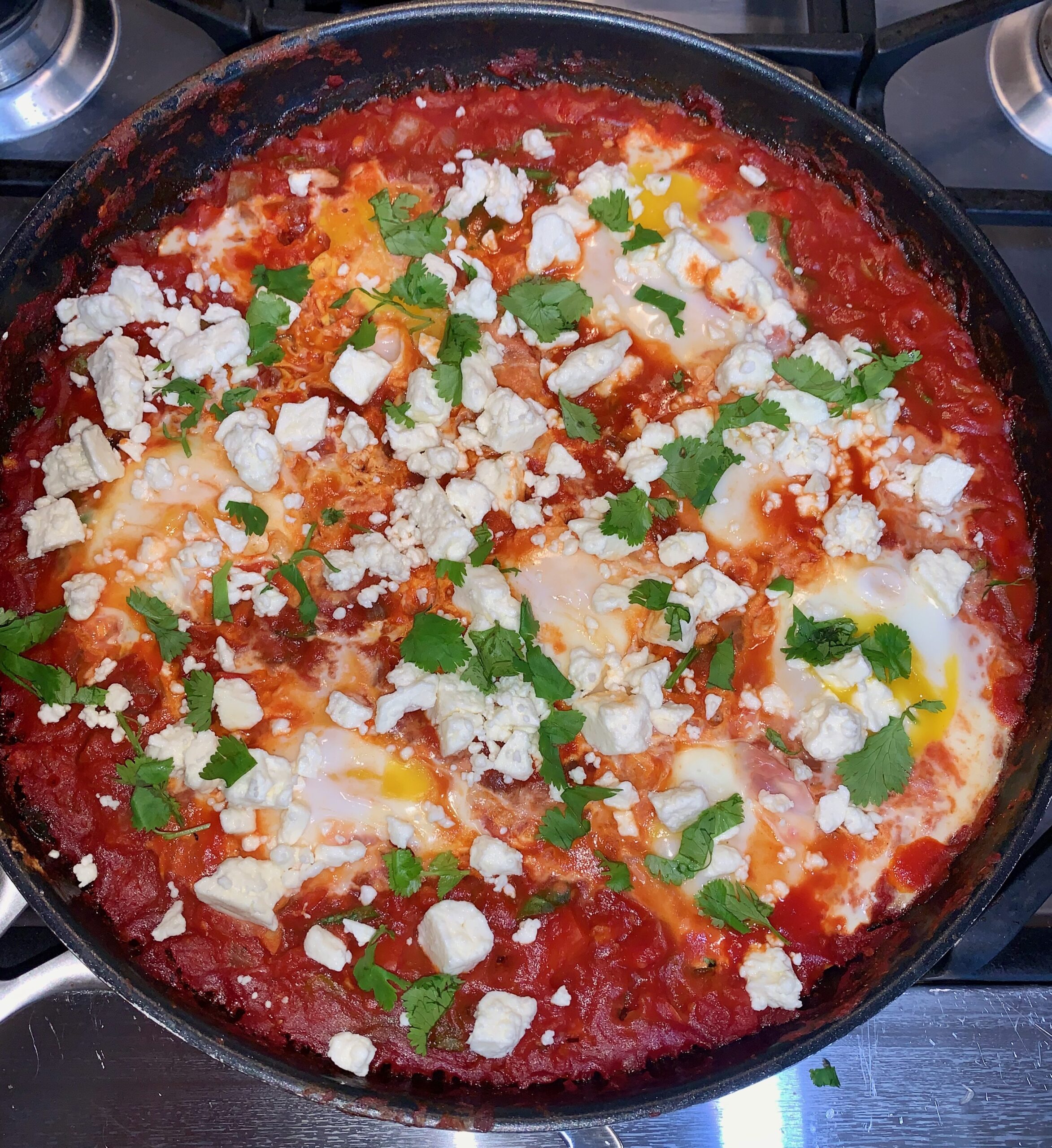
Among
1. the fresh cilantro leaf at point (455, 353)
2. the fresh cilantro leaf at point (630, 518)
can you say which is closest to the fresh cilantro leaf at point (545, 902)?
the fresh cilantro leaf at point (630, 518)

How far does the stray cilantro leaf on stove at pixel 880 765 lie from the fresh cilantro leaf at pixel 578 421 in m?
0.94

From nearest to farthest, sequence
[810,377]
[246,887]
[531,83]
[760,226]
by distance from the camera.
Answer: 1. [246,887]
2. [810,377]
3. [760,226]
4. [531,83]

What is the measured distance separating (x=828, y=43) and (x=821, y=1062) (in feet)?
8.56

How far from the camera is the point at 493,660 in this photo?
216 centimetres

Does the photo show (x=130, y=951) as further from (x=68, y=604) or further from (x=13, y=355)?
(x=13, y=355)

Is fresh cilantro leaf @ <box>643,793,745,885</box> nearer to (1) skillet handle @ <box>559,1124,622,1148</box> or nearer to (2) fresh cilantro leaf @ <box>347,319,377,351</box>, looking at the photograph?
(1) skillet handle @ <box>559,1124,622,1148</box>

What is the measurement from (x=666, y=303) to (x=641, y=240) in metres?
0.17

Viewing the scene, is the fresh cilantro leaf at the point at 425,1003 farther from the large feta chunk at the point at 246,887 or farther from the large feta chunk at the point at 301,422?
the large feta chunk at the point at 301,422

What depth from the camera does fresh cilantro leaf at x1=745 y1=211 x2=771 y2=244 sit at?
7.77ft

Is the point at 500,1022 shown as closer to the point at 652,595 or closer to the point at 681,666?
the point at 681,666

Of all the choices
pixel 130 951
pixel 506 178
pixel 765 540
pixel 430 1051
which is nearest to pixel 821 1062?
pixel 430 1051

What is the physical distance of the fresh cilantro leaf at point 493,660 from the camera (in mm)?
2154

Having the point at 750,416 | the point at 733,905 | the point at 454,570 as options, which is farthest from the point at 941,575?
the point at 454,570

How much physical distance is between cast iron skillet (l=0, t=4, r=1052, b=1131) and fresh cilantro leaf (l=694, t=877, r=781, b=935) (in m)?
0.25
